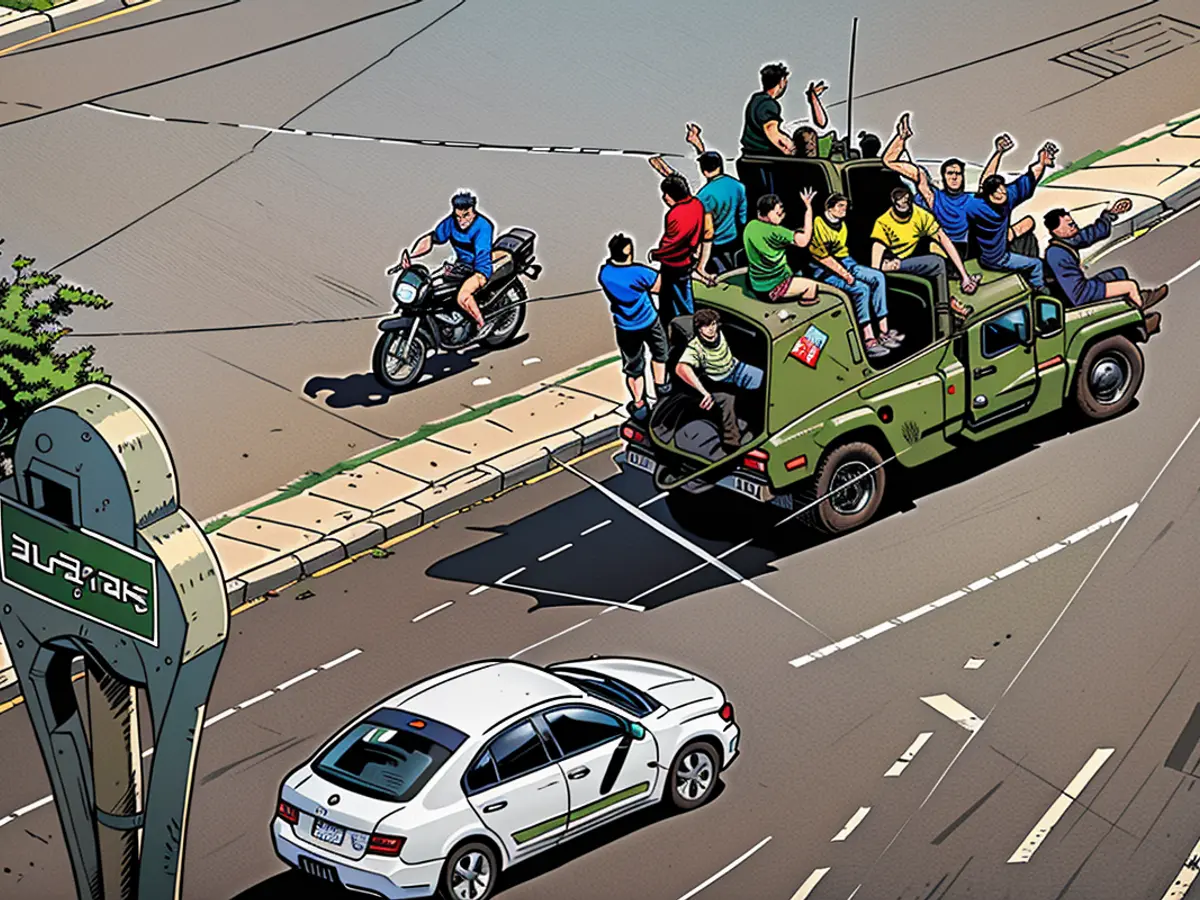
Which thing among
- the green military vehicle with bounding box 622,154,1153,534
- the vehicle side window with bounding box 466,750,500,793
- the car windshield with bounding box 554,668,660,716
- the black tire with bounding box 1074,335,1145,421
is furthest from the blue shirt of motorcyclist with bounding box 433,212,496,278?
the vehicle side window with bounding box 466,750,500,793

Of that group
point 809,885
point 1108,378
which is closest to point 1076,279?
point 1108,378

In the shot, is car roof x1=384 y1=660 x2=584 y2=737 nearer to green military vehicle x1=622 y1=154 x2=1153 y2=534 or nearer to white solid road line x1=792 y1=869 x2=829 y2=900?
white solid road line x1=792 y1=869 x2=829 y2=900

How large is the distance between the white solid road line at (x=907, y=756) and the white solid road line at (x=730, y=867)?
1.24m

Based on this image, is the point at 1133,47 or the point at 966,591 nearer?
the point at 966,591

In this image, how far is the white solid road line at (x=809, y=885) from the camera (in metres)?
14.5

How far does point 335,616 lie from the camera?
696 inches

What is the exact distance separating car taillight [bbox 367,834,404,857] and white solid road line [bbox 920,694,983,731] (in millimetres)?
4871

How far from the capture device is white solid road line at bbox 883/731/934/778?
618 inches

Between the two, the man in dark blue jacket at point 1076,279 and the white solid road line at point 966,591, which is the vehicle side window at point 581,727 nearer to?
the white solid road line at point 966,591

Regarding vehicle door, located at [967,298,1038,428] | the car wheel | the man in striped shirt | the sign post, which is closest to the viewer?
the sign post

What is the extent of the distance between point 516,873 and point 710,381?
5.25 meters

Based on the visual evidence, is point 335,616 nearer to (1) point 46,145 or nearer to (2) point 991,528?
(2) point 991,528

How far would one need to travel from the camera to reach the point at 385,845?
1363cm

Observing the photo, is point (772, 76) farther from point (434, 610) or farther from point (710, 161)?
point (434, 610)
